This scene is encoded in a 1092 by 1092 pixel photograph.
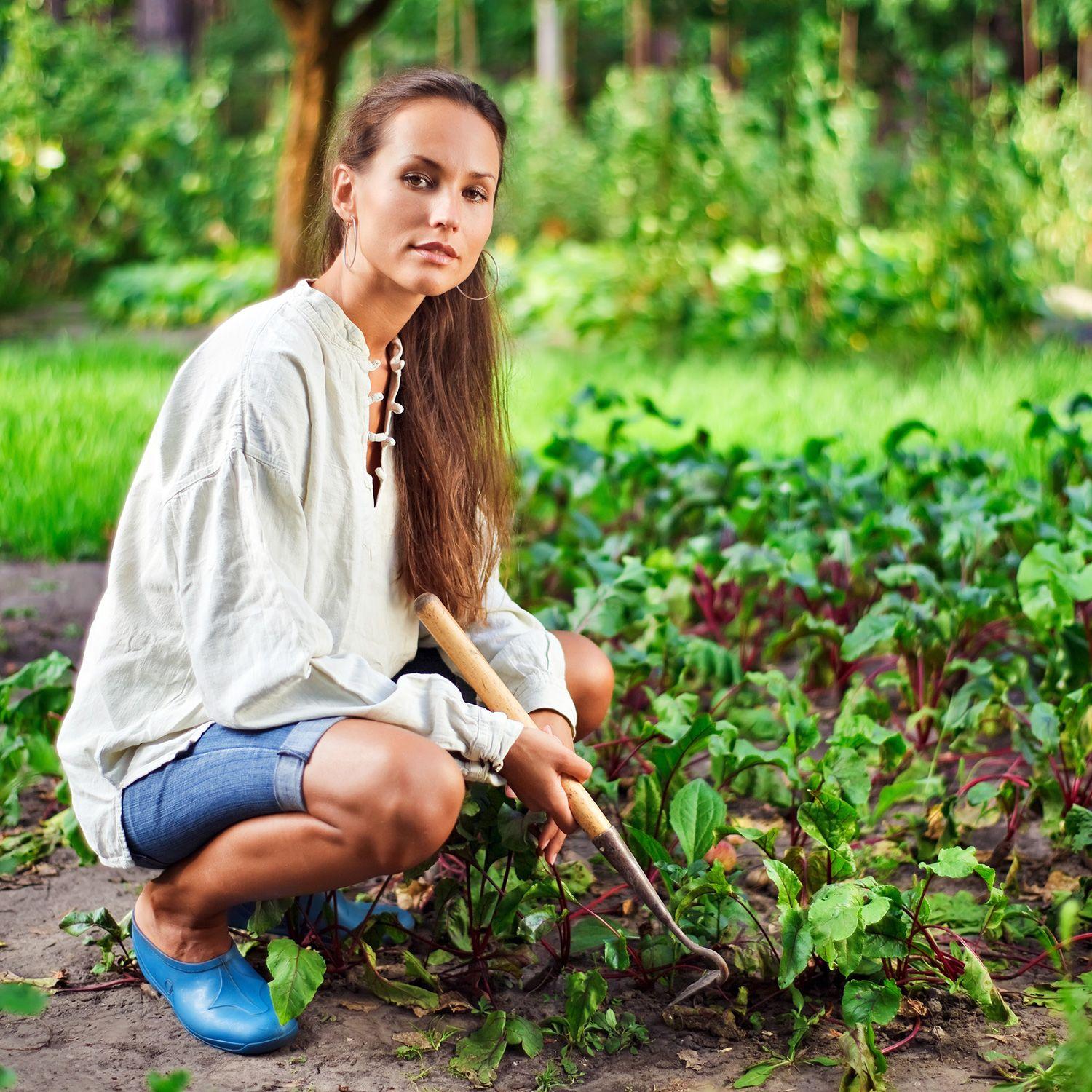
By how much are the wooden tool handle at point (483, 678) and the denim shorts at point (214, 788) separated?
27 centimetres

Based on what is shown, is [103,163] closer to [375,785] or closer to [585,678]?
[585,678]

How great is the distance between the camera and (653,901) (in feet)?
6.23

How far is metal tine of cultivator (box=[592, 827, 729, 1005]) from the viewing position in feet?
6.15

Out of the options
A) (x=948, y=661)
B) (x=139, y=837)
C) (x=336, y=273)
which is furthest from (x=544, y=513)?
(x=139, y=837)

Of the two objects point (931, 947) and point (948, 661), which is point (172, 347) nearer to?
point (948, 661)

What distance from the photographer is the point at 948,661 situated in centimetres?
295

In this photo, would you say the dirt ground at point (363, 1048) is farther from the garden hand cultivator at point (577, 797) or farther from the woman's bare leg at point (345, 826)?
the woman's bare leg at point (345, 826)

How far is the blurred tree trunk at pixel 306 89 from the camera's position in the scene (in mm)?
5348

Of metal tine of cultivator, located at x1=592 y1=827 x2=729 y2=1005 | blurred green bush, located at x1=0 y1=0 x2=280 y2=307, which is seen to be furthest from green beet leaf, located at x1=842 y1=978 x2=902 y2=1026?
blurred green bush, located at x1=0 y1=0 x2=280 y2=307

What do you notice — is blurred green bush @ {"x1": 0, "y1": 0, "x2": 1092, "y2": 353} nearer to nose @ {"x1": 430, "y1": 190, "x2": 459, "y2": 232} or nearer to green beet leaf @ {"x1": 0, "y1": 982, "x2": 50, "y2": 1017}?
nose @ {"x1": 430, "y1": 190, "x2": 459, "y2": 232}

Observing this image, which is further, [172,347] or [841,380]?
[172,347]

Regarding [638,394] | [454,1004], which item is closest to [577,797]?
[454,1004]

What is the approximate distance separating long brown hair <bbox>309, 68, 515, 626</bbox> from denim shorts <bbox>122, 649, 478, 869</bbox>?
0.39 metres

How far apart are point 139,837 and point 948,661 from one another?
185 cm
